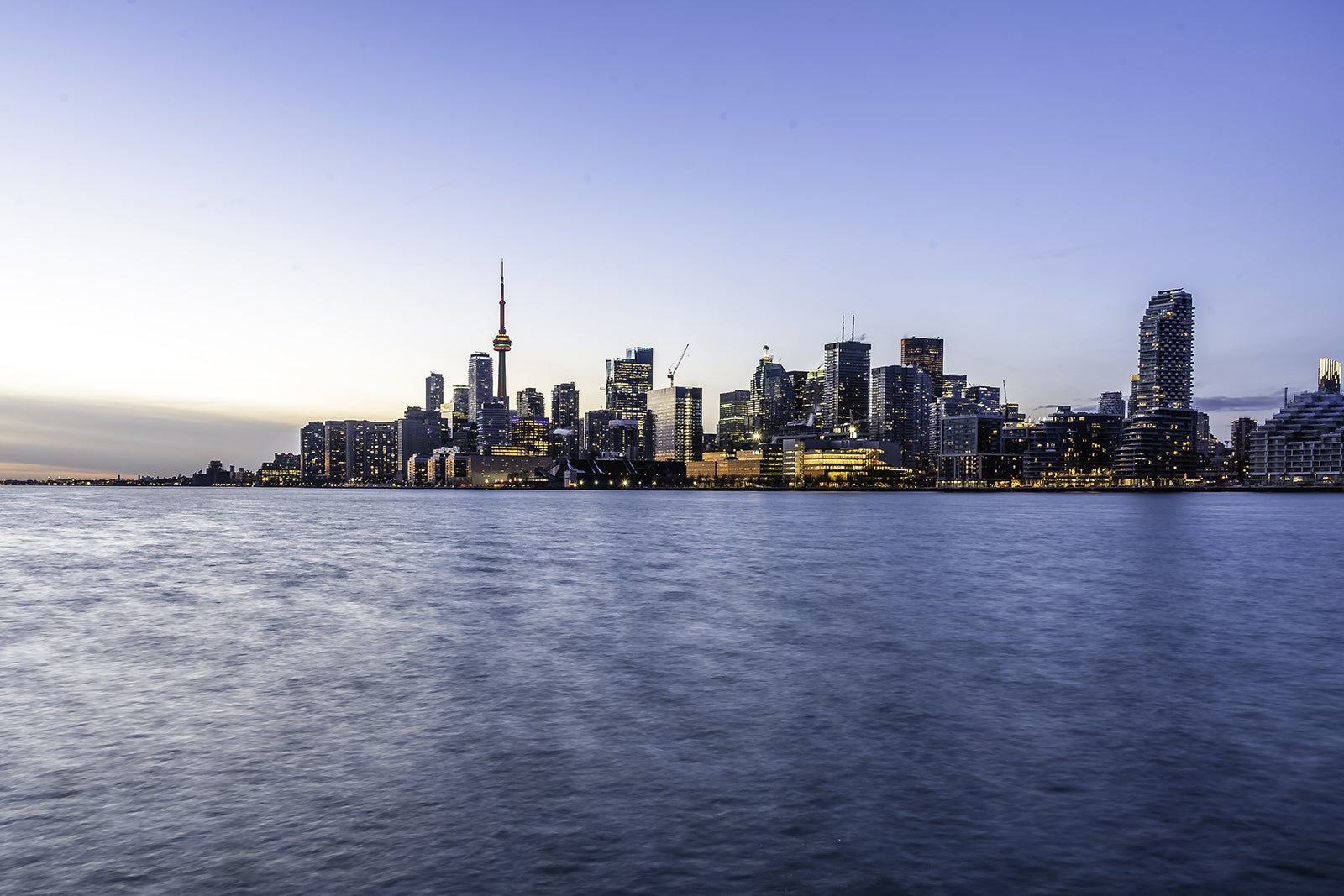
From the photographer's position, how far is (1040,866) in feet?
40.7

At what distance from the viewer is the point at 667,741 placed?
18.9 meters

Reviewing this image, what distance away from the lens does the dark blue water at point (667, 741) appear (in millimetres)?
12484

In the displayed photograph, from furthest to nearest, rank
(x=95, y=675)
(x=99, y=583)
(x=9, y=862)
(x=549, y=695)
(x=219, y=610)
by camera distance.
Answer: (x=99, y=583) → (x=219, y=610) → (x=95, y=675) → (x=549, y=695) → (x=9, y=862)

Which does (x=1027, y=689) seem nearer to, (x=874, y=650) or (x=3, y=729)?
(x=874, y=650)

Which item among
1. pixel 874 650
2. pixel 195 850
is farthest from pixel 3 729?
pixel 874 650

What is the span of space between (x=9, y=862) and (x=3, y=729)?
30.2 feet

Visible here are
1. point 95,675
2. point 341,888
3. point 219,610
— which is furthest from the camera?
point 219,610

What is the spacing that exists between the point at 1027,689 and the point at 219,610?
35.7 meters

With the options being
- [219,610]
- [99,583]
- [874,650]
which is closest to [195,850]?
[874,650]

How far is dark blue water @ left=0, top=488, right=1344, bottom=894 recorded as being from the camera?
492 inches

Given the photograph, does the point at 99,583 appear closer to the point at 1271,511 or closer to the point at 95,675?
the point at 95,675

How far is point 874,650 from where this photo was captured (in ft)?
101

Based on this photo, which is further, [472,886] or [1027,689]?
[1027,689]

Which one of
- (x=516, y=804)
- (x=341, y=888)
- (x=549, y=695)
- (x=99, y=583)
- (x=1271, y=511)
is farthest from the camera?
(x=1271, y=511)
